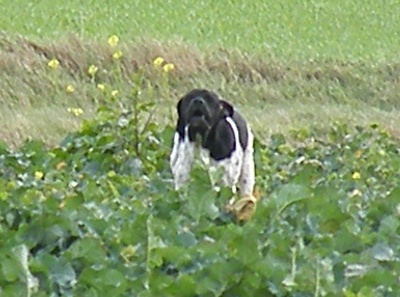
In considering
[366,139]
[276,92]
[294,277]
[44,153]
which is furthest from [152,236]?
[276,92]

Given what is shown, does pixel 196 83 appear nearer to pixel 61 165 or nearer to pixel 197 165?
pixel 61 165

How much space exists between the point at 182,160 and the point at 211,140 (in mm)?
202

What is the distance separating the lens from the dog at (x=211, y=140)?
791cm

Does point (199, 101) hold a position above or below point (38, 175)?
above

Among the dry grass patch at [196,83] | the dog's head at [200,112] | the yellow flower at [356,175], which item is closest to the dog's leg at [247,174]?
the dog's head at [200,112]

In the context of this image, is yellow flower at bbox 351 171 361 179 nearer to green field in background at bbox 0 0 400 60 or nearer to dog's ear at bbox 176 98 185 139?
dog's ear at bbox 176 98 185 139

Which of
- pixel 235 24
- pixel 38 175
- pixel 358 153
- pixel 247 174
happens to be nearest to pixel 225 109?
pixel 247 174

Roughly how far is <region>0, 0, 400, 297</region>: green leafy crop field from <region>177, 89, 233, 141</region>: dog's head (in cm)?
36

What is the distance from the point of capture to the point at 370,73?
16484 mm

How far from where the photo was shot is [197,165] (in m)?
6.70

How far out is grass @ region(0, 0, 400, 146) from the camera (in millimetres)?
13586

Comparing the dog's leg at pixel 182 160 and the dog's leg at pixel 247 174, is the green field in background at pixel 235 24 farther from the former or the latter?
the dog's leg at pixel 182 160

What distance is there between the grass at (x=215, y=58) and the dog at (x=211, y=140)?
8.97ft

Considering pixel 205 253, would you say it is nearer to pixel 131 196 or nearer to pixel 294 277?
pixel 294 277
